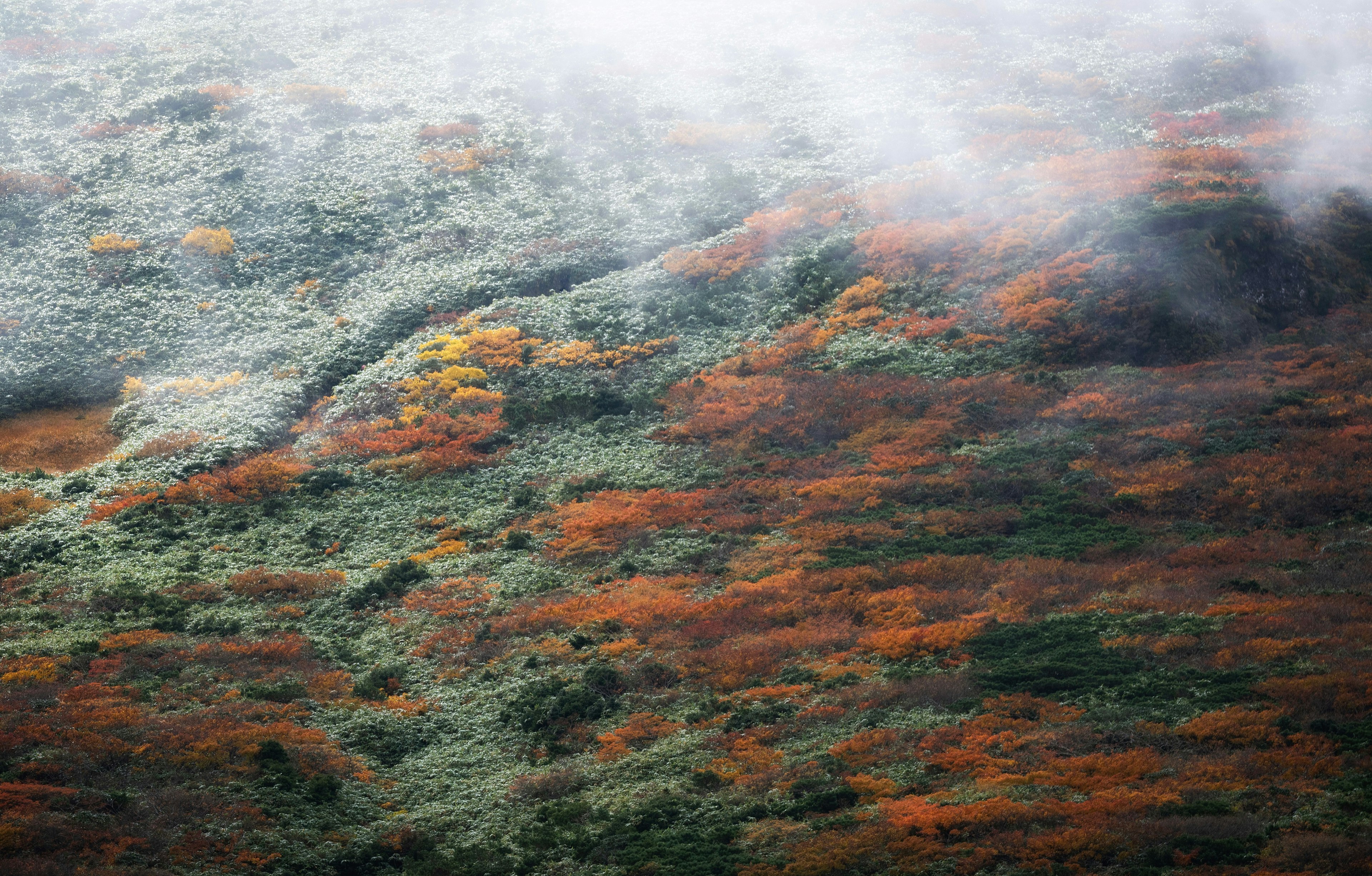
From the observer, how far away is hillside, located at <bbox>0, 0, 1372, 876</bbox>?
2014 cm

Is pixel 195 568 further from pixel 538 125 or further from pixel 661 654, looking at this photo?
pixel 538 125

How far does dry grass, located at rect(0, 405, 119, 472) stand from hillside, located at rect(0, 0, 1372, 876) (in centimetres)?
32

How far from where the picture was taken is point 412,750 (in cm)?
2533

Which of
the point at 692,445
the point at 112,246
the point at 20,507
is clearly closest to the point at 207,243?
the point at 112,246

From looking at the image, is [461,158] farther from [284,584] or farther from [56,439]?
[284,584]

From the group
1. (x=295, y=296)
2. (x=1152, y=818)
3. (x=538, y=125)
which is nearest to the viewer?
(x=1152, y=818)

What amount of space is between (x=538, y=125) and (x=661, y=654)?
5667cm

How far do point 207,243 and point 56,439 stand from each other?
19.6 m

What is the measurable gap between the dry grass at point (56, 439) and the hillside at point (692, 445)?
1.05 feet

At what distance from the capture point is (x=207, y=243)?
61.8 m

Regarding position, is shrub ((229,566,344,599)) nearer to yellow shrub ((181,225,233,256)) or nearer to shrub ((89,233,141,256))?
yellow shrub ((181,225,233,256))

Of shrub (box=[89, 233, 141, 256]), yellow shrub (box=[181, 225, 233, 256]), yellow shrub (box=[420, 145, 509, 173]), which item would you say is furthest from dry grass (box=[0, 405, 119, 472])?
yellow shrub (box=[420, 145, 509, 173])

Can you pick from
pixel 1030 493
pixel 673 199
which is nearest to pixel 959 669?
pixel 1030 493

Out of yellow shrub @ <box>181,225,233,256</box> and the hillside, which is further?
yellow shrub @ <box>181,225,233,256</box>
